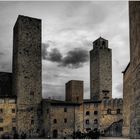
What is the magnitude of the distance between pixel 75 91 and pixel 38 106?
23.6 feet

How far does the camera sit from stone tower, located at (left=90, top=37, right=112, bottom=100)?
2301 inches

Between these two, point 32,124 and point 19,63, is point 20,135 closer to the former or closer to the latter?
point 32,124

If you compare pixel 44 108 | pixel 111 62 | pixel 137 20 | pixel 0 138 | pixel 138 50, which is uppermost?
pixel 111 62

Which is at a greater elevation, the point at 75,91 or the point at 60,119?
the point at 75,91

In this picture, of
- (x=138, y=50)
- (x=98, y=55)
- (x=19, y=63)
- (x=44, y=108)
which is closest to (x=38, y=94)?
(x=44, y=108)

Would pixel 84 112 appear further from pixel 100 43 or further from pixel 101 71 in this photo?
pixel 100 43

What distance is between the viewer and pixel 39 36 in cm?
4778

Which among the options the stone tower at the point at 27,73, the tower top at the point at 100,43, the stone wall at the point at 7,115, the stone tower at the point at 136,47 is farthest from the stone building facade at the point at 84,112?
the stone tower at the point at 136,47

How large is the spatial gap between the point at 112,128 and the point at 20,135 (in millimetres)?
14349

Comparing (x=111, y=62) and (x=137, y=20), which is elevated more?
(x=111, y=62)

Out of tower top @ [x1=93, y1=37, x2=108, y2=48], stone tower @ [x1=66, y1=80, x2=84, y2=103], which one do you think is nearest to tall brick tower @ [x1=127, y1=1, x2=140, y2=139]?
stone tower @ [x1=66, y1=80, x2=84, y2=103]

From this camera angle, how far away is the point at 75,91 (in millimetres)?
49812

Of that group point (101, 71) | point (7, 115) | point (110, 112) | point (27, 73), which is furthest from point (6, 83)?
point (101, 71)

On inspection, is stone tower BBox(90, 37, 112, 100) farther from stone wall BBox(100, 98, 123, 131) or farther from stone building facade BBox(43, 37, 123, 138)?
stone wall BBox(100, 98, 123, 131)
